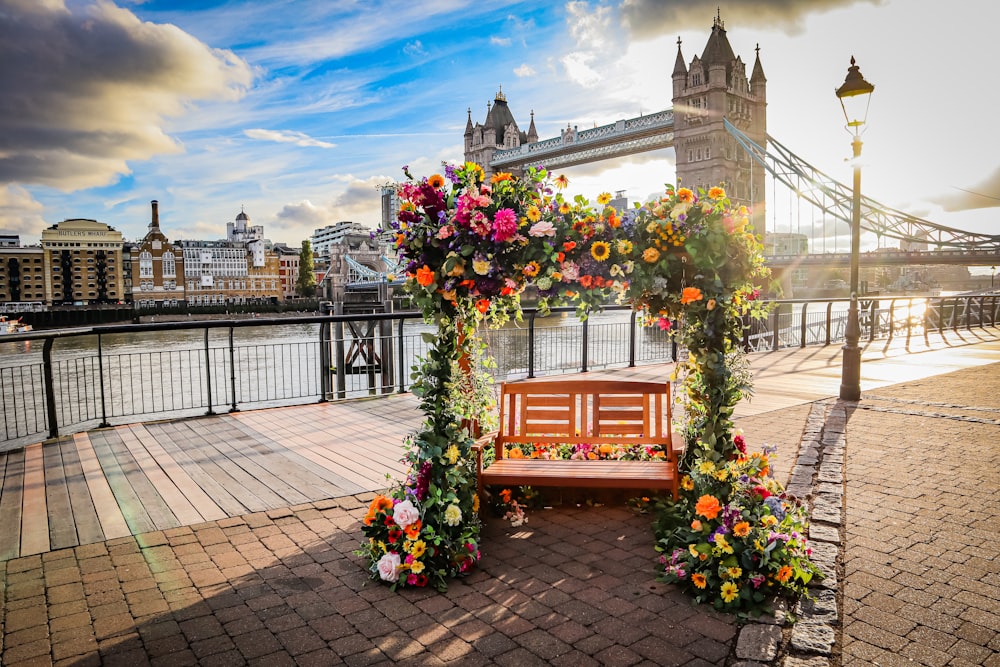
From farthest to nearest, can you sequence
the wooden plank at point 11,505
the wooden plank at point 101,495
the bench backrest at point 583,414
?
the bench backrest at point 583,414 < the wooden plank at point 101,495 < the wooden plank at point 11,505

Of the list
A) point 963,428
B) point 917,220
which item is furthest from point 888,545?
point 917,220

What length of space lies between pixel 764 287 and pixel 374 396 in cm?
613

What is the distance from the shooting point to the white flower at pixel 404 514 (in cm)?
379

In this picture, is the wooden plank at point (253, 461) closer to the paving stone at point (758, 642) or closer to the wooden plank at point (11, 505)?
the wooden plank at point (11, 505)

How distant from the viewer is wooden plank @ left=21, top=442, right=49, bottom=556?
13.9ft

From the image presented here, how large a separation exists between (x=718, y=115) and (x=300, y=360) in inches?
2887

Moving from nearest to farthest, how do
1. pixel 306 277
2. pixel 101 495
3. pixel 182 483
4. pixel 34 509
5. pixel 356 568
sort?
A: pixel 356 568 < pixel 34 509 < pixel 101 495 < pixel 182 483 < pixel 306 277

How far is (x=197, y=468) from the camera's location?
5.83 m

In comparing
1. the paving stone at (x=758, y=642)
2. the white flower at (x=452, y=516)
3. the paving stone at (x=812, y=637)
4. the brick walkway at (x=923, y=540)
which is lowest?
the paving stone at (x=758, y=642)

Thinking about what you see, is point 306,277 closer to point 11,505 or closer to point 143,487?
point 143,487

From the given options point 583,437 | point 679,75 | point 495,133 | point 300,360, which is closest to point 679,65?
point 679,75

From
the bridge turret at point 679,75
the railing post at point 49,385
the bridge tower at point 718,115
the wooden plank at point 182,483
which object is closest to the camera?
the wooden plank at point 182,483

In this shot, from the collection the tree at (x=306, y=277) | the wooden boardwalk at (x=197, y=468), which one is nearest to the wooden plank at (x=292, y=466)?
the wooden boardwalk at (x=197, y=468)

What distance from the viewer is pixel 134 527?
177 inches
